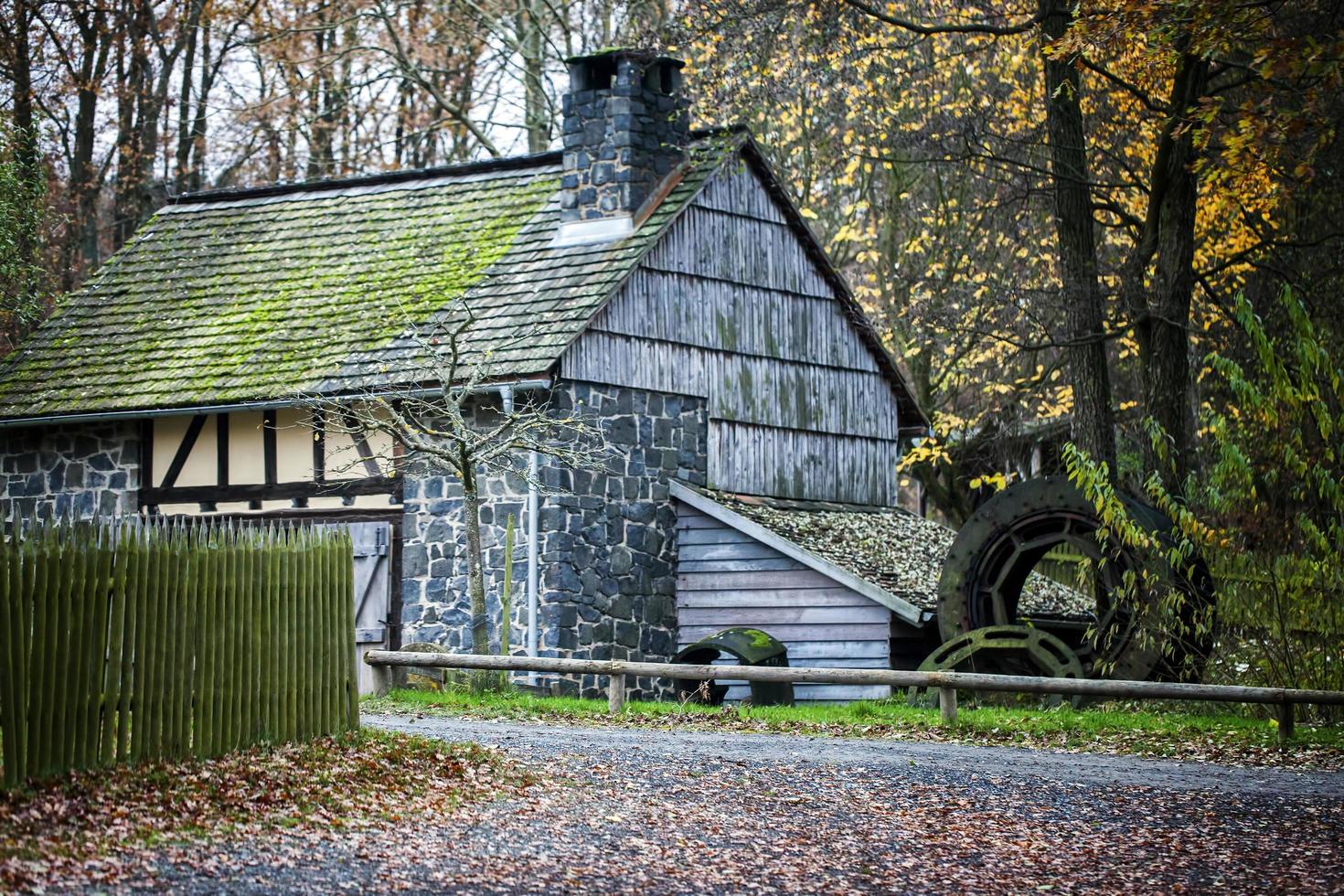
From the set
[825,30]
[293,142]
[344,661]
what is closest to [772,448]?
[825,30]

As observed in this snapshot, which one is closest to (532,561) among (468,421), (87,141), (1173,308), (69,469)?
(468,421)

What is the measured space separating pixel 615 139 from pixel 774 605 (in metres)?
6.00

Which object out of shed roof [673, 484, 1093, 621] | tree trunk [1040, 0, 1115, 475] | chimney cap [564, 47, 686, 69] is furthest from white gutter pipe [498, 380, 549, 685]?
tree trunk [1040, 0, 1115, 475]

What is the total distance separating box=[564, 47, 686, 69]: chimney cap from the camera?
21.0m

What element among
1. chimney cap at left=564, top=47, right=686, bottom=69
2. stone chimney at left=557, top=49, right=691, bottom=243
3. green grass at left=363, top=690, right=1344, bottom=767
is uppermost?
chimney cap at left=564, top=47, right=686, bottom=69

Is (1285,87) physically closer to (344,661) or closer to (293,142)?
(344,661)

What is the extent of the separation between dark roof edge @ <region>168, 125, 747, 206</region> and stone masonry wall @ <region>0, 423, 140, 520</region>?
16.8ft

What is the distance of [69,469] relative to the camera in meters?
22.2

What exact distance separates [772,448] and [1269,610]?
8.67m

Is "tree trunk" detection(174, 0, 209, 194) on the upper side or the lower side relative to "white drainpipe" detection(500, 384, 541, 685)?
upper

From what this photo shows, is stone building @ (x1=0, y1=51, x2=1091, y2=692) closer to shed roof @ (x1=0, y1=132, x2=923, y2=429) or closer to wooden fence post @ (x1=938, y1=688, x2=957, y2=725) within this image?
shed roof @ (x1=0, y1=132, x2=923, y2=429)

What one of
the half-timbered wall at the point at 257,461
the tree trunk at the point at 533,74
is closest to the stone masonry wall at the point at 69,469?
the half-timbered wall at the point at 257,461

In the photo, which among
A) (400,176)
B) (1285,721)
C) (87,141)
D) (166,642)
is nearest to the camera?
(166,642)

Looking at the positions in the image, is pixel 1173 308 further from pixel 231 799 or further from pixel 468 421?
pixel 231 799
